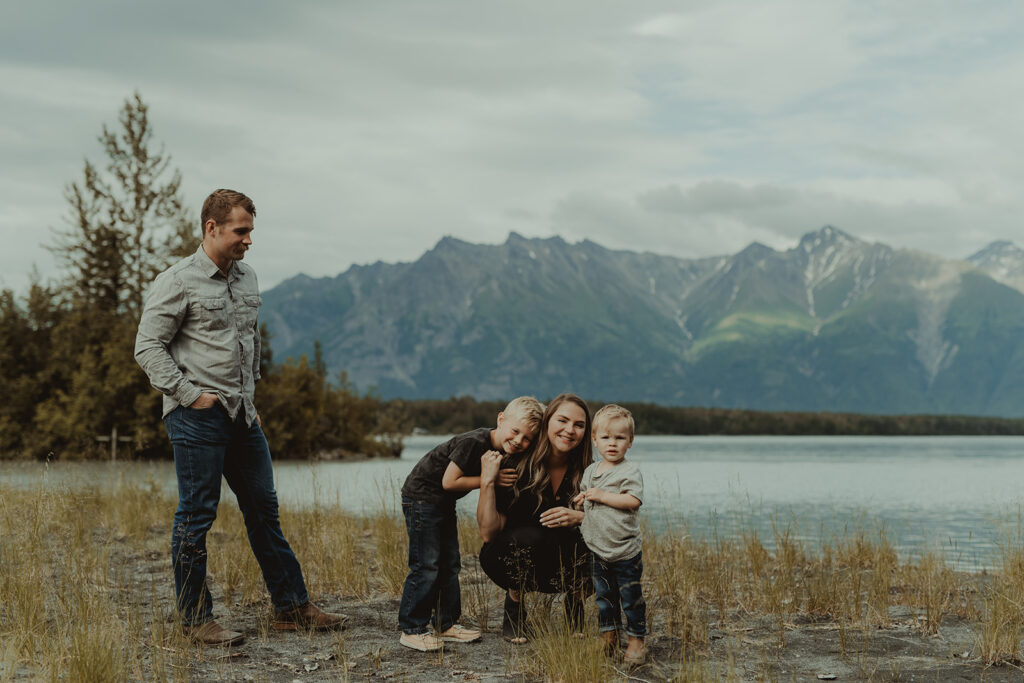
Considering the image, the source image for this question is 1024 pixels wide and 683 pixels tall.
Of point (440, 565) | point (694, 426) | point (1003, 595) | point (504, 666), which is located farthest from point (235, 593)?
point (694, 426)

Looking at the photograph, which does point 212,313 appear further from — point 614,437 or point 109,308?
point 109,308

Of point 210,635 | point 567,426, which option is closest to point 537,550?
point 567,426

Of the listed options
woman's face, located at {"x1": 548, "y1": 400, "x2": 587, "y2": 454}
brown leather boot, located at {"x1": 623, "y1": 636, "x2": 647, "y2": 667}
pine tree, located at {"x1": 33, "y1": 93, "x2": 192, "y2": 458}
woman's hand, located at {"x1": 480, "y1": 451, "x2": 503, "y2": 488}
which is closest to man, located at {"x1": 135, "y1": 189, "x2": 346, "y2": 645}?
woman's hand, located at {"x1": 480, "y1": 451, "x2": 503, "y2": 488}

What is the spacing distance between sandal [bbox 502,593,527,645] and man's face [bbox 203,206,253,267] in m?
2.51

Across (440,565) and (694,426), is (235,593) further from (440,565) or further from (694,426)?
(694,426)

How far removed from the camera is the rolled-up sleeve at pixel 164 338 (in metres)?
4.79

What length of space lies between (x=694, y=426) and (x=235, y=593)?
318 ft

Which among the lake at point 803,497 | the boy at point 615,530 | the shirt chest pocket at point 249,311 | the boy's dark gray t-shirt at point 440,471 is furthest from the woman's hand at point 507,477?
the lake at point 803,497

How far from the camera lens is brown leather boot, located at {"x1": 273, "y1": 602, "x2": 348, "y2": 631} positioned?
543 cm

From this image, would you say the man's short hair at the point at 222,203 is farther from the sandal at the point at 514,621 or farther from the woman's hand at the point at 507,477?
the sandal at the point at 514,621


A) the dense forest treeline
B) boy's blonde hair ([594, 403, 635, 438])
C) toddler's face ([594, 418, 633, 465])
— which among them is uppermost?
boy's blonde hair ([594, 403, 635, 438])

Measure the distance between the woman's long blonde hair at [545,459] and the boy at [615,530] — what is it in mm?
289

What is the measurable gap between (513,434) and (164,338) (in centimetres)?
194

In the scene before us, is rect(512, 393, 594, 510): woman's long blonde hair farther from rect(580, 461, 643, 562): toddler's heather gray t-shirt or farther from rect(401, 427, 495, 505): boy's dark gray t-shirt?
rect(580, 461, 643, 562): toddler's heather gray t-shirt
